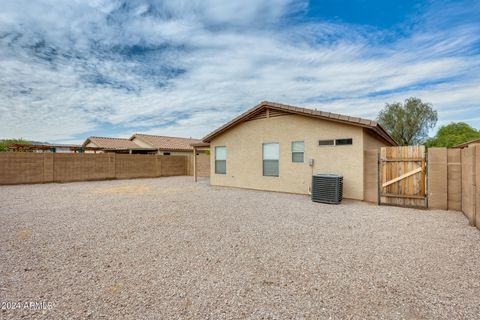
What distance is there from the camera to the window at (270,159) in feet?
35.1

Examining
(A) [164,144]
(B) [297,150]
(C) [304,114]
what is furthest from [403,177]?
(A) [164,144]

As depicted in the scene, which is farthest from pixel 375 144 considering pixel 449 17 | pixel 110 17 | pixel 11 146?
pixel 11 146

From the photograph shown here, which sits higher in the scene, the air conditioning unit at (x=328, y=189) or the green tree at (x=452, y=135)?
the green tree at (x=452, y=135)

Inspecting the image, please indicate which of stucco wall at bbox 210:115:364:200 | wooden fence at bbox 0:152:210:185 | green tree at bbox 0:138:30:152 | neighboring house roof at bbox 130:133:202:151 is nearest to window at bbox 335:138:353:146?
stucco wall at bbox 210:115:364:200

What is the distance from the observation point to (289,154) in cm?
1017

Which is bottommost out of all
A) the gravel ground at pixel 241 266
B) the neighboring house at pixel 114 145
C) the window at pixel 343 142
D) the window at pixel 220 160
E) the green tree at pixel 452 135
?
the gravel ground at pixel 241 266

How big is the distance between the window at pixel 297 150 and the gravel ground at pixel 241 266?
4052 millimetres

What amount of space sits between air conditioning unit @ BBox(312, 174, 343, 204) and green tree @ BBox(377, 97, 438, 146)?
26854 mm

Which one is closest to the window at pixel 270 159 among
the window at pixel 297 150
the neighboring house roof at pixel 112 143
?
the window at pixel 297 150

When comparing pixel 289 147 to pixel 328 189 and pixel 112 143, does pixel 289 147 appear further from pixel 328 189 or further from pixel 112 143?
pixel 112 143

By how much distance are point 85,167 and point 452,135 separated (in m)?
41.2

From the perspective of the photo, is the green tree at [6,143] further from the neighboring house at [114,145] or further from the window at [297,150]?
the window at [297,150]

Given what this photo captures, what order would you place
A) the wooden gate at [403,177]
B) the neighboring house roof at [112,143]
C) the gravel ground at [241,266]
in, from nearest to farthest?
the gravel ground at [241,266]
the wooden gate at [403,177]
the neighboring house roof at [112,143]

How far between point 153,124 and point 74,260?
27141 millimetres
